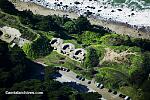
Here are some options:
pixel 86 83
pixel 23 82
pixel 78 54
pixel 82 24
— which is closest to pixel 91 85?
pixel 86 83

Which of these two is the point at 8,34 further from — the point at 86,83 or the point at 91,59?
the point at 86,83

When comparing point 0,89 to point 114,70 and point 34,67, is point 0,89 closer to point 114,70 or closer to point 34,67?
point 34,67

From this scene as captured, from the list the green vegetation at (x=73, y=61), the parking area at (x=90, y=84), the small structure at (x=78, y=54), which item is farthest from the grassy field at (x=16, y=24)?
the parking area at (x=90, y=84)

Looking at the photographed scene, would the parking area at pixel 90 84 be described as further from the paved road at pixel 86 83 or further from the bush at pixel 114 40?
the bush at pixel 114 40

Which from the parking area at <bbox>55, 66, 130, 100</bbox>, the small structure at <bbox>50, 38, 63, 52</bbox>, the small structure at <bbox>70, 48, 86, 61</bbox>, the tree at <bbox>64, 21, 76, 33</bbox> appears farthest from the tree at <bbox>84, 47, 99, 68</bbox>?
the tree at <bbox>64, 21, 76, 33</bbox>

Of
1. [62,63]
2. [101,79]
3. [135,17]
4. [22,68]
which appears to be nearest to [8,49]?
[22,68]
